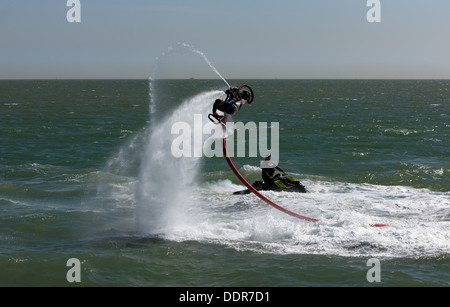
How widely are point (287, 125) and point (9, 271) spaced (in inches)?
1688

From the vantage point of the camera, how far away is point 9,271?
1491cm

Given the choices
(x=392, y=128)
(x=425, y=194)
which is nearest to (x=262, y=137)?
(x=392, y=128)

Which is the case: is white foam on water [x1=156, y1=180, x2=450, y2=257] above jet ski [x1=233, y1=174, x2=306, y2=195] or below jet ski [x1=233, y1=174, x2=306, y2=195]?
below

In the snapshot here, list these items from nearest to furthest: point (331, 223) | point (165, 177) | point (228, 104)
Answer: point (228, 104) < point (331, 223) < point (165, 177)

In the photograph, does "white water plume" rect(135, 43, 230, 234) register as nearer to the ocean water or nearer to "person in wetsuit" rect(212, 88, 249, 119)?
the ocean water

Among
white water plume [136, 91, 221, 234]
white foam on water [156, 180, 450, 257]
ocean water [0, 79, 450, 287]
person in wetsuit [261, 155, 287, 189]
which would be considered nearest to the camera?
ocean water [0, 79, 450, 287]

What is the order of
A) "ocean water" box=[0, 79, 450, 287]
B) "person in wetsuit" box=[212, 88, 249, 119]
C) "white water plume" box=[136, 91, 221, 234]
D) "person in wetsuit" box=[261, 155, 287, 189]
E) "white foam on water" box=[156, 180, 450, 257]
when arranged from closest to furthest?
1. "ocean water" box=[0, 79, 450, 287]
2. "person in wetsuit" box=[212, 88, 249, 119]
3. "white foam on water" box=[156, 180, 450, 257]
4. "white water plume" box=[136, 91, 221, 234]
5. "person in wetsuit" box=[261, 155, 287, 189]

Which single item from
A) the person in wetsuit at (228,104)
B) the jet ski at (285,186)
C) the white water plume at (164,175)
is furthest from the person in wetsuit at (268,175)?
the person in wetsuit at (228,104)

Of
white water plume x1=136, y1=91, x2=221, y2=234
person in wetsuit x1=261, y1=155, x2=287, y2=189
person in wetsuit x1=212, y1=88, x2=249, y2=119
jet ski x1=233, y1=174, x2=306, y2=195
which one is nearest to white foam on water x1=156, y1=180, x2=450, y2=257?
jet ski x1=233, y1=174, x2=306, y2=195

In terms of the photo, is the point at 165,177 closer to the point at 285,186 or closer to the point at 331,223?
the point at 331,223

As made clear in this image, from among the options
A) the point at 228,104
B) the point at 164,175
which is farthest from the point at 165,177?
the point at 228,104

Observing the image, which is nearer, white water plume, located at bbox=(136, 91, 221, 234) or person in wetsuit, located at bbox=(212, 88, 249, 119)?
person in wetsuit, located at bbox=(212, 88, 249, 119)

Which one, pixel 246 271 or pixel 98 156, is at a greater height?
pixel 98 156
